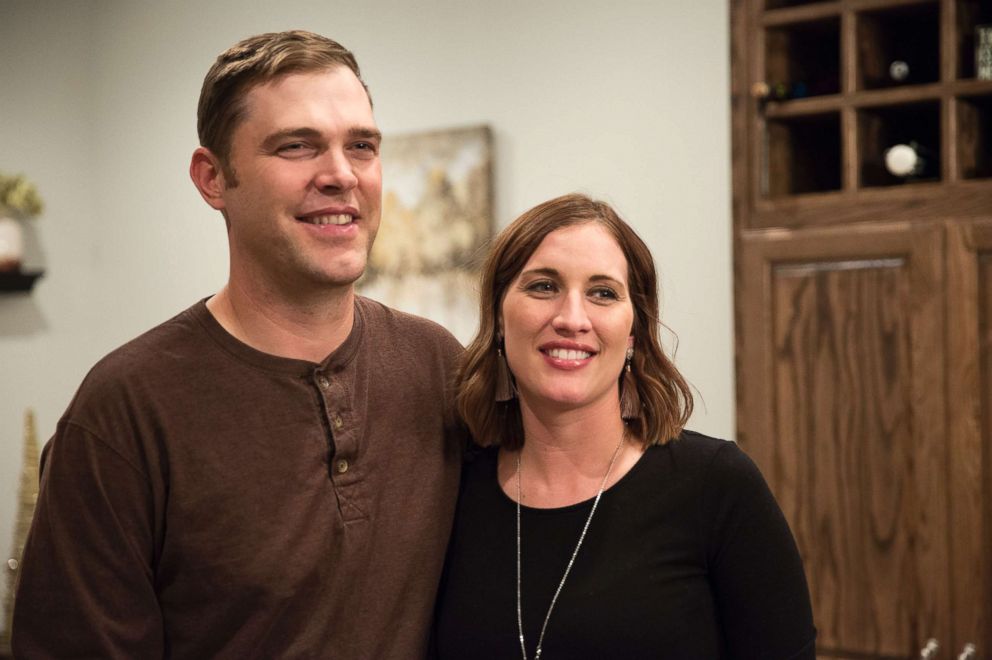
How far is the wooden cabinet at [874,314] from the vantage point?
2.79 m

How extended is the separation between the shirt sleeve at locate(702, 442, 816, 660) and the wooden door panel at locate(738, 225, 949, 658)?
132 centimetres

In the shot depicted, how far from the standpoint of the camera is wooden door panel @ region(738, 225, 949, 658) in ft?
9.32

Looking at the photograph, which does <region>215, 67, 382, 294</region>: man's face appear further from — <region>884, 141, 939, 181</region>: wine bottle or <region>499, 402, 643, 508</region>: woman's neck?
<region>884, 141, 939, 181</region>: wine bottle

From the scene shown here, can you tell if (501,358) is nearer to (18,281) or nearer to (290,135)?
(290,135)

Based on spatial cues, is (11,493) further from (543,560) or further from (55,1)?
(543,560)

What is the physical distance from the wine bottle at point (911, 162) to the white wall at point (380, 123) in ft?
1.72

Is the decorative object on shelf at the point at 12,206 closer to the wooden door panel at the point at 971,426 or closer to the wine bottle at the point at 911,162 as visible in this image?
the wine bottle at the point at 911,162

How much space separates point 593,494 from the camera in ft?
5.77

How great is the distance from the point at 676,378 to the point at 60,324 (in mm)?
3633

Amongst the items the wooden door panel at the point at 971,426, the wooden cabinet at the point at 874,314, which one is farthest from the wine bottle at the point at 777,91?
the wooden door panel at the point at 971,426

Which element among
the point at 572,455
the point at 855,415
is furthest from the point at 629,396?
the point at 855,415

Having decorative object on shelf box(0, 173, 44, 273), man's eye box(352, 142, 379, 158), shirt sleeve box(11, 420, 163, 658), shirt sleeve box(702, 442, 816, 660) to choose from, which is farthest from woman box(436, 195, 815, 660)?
decorative object on shelf box(0, 173, 44, 273)

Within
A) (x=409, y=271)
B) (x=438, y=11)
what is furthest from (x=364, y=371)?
(x=438, y=11)

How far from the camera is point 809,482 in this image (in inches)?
119
